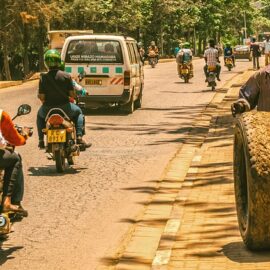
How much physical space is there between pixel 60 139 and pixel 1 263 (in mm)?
4568

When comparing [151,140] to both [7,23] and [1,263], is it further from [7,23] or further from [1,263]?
[7,23]

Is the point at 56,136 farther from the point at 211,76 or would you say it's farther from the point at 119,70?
the point at 211,76

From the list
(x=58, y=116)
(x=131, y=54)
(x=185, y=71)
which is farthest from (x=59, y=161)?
(x=185, y=71)

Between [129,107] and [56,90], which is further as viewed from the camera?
[129,107]

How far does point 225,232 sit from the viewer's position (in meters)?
7.43

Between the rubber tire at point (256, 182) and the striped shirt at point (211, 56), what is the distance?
22545mm

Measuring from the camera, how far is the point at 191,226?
775 centimetres

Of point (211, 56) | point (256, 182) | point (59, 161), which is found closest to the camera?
point (256, 182)

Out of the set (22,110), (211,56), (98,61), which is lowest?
(211,56)

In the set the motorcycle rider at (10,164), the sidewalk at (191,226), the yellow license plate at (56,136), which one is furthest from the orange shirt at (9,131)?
the yellow license plate at (56,136)

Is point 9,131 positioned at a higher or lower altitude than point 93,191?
higher

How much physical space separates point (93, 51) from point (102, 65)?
43 cm

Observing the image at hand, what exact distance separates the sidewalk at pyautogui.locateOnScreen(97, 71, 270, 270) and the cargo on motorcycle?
4.89 feet

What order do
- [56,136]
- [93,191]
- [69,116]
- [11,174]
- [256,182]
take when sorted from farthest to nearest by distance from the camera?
1. [69,116]
2. [56,136]
3. [93,191]
4. [11,174]
5. [256,182]
